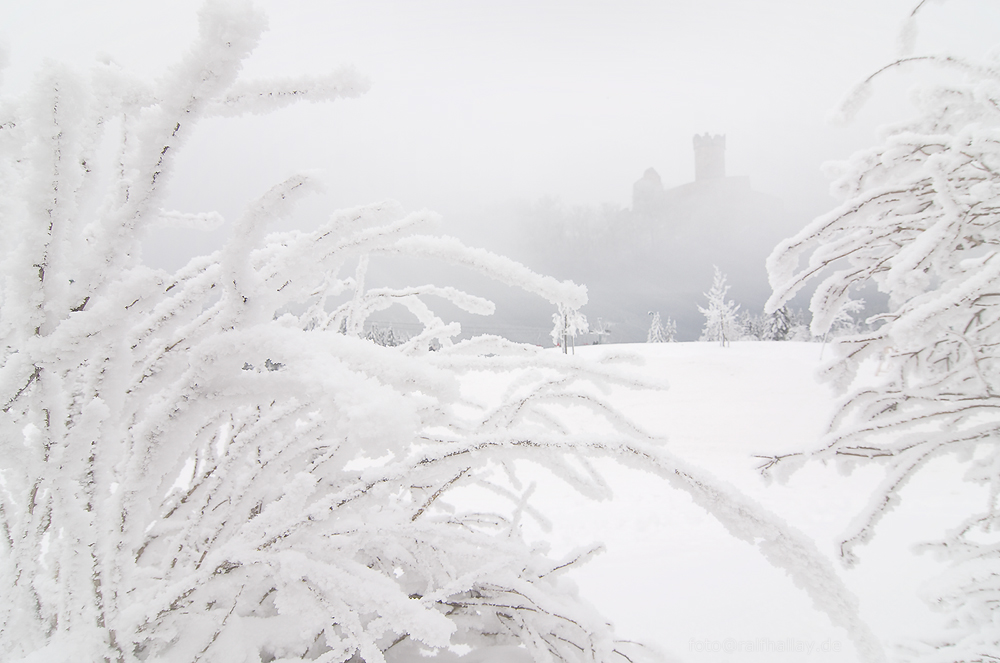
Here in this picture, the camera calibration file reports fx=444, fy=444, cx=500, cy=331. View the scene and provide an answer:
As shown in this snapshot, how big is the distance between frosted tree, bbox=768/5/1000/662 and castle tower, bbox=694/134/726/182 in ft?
315

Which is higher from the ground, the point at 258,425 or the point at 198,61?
the point at 198,61

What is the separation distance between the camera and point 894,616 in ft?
7.29

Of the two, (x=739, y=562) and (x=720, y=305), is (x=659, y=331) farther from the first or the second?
(x=739, y=562)

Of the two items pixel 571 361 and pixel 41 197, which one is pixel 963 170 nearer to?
pixel 571 361

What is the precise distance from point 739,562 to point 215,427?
137 inches

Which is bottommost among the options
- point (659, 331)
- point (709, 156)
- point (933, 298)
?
point (933, 298)

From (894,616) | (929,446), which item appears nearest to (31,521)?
(929,446)

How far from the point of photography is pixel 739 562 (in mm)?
3055

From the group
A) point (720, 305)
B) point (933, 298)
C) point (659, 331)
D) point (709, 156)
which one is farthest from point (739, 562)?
point (709, 156)

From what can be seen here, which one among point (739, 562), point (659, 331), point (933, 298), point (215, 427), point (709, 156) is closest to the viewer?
point (215, 427)

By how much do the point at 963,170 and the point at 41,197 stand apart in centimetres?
241

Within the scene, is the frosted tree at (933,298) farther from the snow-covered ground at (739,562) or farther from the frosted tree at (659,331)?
the frosted tree at (659,331)

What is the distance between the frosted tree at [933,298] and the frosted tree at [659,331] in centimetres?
4512

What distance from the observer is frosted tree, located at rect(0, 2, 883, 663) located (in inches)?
14.1
